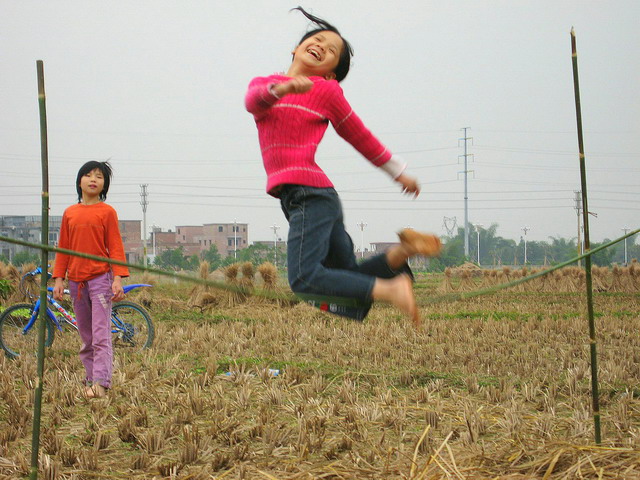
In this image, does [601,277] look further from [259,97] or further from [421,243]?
[259,97]

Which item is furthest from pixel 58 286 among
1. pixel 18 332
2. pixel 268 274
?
pixel 268 274

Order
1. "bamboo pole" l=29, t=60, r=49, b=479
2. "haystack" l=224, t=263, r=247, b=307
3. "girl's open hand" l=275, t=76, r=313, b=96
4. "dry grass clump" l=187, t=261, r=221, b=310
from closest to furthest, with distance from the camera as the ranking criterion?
"girl's open hand" l=275, t=76, r=313, b=96 < "bamboo pole" l=29, t=60, r=49, b=479 < "dry grass clump" l=187, t=261, r=221, b=310 < "haystack" l=224, t=263, r=247, b=307

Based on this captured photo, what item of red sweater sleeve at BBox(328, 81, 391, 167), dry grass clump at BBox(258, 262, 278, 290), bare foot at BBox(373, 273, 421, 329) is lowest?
dry grass clump at BBox(258, 262, 278, 290)

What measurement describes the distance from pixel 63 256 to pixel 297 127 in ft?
10.5

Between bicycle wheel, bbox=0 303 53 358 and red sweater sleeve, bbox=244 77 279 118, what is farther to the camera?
bicycle wheel, bbox=0 303 53 358

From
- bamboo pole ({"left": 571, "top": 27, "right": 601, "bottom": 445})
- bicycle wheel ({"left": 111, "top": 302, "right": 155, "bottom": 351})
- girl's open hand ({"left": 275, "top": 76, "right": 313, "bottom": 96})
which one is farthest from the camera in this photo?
bicycle wheel ({"left": 111, "top": 302, "right": 155, "bottom": 351})

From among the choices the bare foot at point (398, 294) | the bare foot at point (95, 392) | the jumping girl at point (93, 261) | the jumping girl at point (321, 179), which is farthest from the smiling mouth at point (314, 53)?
the bare foot at point (95, 392)

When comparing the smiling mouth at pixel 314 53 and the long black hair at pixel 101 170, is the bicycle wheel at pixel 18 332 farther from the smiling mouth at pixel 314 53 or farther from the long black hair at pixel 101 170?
the smiling mouth at pixel 314 53

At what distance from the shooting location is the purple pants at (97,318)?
16.0ft

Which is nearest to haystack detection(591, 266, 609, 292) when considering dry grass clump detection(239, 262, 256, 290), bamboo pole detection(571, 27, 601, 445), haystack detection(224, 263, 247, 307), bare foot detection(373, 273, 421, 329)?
dry grass clump detection(239, 262, 256, 290)

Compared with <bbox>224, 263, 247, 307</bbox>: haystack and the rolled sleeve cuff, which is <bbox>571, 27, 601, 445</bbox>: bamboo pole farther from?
<bbox>224, 263, 247, 307</bbox>: haystack

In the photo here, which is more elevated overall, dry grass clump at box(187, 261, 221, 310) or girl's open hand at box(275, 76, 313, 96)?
girl's open hand at box(275, 76, 313, 96)

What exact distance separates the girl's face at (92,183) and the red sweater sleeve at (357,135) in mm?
2818

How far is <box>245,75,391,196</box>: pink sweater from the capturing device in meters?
2.33
